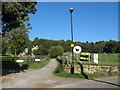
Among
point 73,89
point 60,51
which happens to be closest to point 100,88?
point 73,89

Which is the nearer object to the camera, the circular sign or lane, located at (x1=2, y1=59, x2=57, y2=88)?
lane, located at (x1=2, y1=59, x2=57, y2=88)

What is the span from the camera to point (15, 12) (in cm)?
1229

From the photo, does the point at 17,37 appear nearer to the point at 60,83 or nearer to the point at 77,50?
the point at 77,50

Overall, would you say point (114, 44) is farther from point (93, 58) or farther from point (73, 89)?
point (73, 89)

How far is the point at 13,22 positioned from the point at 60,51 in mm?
52547

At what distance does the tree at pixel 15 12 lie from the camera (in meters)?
11.7

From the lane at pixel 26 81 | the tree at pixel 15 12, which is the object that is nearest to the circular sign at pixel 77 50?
the lane at pixel 26 81

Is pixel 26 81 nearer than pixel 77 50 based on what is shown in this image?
Yes

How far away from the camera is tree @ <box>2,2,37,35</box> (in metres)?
11.7

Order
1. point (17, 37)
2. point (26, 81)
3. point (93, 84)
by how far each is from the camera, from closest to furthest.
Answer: point (93, 84), point (26, 81), point (17, 37)

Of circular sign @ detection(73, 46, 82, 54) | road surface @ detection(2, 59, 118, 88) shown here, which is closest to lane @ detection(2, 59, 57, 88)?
road surface @ detection(2, 59, 118, 88)

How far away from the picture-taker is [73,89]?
885cm

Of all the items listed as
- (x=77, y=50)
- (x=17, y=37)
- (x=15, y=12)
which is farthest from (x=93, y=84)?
(x=17, y=37)

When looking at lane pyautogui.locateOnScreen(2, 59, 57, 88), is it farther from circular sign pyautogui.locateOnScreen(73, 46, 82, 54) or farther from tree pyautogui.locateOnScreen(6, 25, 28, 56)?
tree pyautogui.locateOnScreen(6, 25, 28, 56)
